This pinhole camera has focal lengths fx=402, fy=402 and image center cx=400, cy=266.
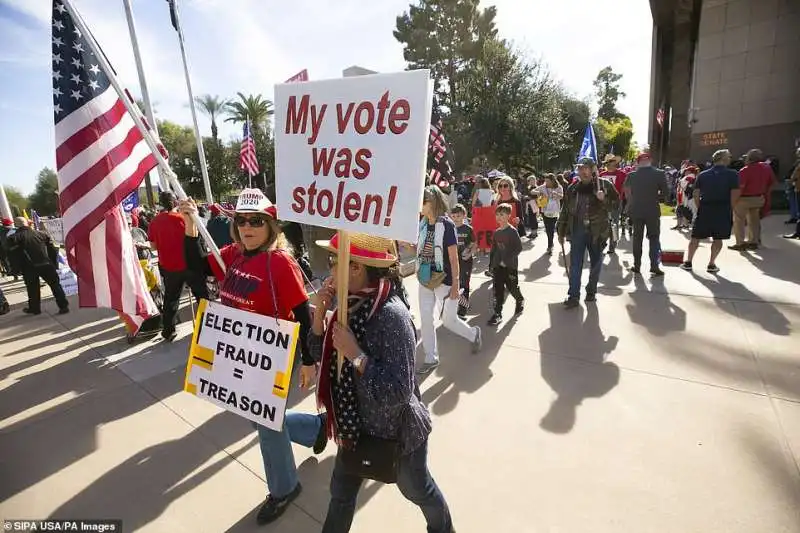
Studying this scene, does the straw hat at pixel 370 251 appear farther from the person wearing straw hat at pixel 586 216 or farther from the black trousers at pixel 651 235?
the black trousers at pixel 651 235

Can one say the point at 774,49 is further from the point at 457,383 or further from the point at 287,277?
the point at 287,277

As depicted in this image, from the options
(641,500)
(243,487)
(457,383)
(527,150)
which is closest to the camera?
(641,500)

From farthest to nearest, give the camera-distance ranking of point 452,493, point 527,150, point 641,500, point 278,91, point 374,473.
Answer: point 527,150 → point 452,493 → point 641,500 → point 278,91 → point 374,473

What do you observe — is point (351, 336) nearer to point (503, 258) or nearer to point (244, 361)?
point (244, 361)

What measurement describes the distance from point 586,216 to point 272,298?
4.46 meters

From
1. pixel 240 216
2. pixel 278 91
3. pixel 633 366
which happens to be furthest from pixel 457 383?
pixel 278 91

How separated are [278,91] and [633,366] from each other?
383cm

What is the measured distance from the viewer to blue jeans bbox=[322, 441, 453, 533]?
5.98ft

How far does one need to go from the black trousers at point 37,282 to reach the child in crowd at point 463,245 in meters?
7.27

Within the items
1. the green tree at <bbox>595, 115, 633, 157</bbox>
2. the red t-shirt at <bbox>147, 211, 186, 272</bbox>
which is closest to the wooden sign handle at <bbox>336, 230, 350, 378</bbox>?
the red t-shirt at <bbox>147, 211, 186, 272</bbox>

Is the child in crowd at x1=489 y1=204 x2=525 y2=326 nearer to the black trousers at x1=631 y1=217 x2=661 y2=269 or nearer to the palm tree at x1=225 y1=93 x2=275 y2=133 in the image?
the black trousers at x1=631 y1=217 x2=661 y2=269

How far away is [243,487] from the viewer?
8.82ft

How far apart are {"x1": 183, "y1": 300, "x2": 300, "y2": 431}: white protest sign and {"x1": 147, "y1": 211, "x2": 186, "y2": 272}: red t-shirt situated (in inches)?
113

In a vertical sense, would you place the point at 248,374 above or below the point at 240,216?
below
